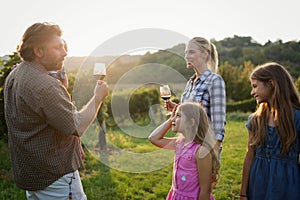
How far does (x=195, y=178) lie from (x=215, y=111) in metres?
0.59

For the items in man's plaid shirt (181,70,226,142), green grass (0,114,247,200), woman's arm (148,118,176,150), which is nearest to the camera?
man's plaid shirt (181,70,226,142)

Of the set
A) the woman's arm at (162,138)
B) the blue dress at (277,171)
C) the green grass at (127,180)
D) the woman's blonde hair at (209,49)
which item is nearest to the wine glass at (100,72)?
the woman's arm at (162,138)

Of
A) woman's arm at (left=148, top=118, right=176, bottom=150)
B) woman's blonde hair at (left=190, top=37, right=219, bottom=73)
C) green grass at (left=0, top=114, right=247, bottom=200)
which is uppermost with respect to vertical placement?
woman's blonde hair at (left=190, top=37, right=219, bottom=73)

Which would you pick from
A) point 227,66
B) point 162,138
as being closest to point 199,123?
point 162,138

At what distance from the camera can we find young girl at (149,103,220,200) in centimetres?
237

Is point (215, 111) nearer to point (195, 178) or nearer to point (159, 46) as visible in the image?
point (195, 178)

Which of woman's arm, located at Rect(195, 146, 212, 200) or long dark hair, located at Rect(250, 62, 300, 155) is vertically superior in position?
long dark hair, located at Rect(250, 62, 300, 155)

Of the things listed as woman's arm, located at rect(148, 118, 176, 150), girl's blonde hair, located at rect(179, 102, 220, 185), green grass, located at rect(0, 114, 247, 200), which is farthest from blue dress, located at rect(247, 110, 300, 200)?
green grass, located at rect(0, 114, 247, 200)

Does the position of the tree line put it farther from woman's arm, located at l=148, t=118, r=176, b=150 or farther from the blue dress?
the blue dress

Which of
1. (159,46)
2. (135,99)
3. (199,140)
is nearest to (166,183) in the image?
(159,46)

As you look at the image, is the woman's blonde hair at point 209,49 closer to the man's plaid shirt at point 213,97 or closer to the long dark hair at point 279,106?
the man's plaid shirt at point 213,97

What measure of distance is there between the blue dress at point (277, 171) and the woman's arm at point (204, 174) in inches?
16.3

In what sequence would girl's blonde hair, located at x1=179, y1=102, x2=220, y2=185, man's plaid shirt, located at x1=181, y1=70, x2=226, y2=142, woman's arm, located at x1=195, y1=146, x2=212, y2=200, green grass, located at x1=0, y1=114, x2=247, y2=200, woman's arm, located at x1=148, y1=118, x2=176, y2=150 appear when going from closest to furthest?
woman's arm, located at x1=195, y1=146, x2=212, y2=200
girl's blonde hair, located at x1=179, y1=102, x2=220, y2=185
man's plaid shirt, located at x1=181, y1=70, x2=226, y2=142
woman's arm, located at x1=148, y1=118, x2=176, y2=150
green grass, located at x1=0, y1=114, x2=247, y2=200

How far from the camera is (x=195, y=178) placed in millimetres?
2404
